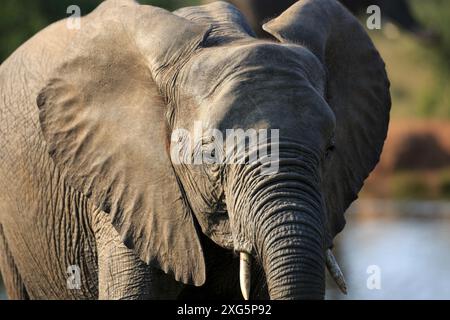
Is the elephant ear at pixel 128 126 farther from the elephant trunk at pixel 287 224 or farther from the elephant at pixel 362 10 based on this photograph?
the elephant at pixel 362 10

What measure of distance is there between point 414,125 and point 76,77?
16.2 meters

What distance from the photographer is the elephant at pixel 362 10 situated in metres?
14.0

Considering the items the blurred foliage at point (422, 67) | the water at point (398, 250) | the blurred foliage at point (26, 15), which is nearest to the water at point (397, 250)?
the water at point (398, 250)

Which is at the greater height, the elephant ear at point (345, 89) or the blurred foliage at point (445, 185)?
the elephant ear at point (345, 89)

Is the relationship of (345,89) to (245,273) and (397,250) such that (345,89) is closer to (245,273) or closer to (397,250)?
(245,273)

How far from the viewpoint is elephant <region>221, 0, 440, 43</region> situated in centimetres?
1398

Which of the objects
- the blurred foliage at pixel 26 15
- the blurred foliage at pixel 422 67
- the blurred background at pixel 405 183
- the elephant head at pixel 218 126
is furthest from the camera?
the blurred foliage at pixel 422 67

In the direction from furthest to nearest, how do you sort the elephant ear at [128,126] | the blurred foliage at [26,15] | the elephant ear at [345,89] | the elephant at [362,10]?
the blurred foliage at [26,15] → the elephant at [362,10] → the elephant ear at [345,89] → the elephant ear at [128,126]

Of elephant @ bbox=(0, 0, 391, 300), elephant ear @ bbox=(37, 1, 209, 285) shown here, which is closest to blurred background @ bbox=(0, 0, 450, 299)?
elephant @ bbox=(0, 0, 391, 300)

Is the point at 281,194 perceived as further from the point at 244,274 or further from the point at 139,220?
the point at 139,220

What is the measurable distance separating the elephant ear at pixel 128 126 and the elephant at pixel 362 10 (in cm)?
794

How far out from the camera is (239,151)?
4.53 m

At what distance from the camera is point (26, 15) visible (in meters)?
16.2
